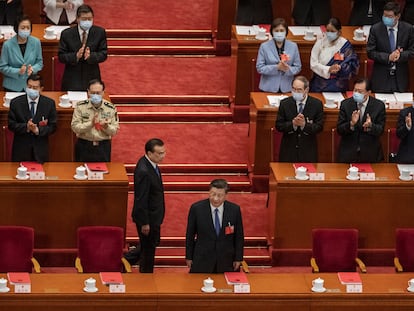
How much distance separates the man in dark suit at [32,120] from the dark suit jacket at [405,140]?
276 cm

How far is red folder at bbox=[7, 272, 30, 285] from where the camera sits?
10977 mm

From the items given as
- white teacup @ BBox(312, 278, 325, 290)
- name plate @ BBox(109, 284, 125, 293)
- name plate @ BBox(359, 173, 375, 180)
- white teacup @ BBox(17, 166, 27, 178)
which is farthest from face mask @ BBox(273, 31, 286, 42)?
name plate @ BBox(109, 284, 125, 293)

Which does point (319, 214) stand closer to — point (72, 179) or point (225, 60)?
point (72, 179)

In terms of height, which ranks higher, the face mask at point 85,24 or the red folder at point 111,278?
the face mask at point 85,24

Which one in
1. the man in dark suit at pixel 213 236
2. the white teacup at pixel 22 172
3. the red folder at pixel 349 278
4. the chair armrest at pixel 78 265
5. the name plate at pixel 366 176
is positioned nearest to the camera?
the red folder at pixel 349 278

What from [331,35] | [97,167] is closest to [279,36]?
[331,35]

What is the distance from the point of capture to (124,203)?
40.1ft

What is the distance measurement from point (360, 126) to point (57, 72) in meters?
2.86

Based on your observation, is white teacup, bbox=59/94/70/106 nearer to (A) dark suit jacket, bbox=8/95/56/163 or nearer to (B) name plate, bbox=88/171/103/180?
(A) dark suit jacket, bbox=8/95/56/163

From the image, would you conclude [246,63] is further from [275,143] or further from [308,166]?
[308,166]

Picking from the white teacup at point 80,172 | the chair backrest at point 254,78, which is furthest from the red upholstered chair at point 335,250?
the chair backrest at point 254,78

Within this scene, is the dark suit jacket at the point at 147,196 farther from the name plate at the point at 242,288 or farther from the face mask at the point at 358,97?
the face mask at the point at 358,97

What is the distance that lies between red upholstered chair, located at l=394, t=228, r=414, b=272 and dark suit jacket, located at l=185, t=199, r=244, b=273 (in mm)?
1232

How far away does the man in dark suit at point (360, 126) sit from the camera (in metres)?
12.5
